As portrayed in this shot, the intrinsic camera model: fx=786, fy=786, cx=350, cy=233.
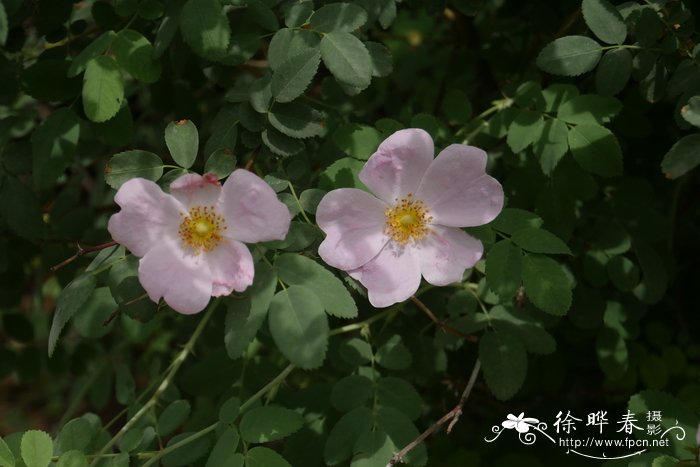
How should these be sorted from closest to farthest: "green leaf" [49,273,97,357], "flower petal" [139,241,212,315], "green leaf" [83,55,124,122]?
1. "flower petal" [139,241,212,315]
2. "green leaf" [49,273,97,357]
3. "green leaf" [83,55,124,122]

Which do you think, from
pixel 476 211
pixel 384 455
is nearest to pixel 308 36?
pixel 476 211

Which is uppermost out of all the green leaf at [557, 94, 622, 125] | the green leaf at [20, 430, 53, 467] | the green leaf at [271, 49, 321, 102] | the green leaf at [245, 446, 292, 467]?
the green leaf at [271, 49, 321, 102]

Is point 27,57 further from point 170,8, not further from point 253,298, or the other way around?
point 253,298

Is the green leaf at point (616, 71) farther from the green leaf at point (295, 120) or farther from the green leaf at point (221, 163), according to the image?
the green leaf at point (221, 163)

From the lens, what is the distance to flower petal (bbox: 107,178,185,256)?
1393 millimetres

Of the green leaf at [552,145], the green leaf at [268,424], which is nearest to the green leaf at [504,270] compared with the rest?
the green leaf at [552,145]

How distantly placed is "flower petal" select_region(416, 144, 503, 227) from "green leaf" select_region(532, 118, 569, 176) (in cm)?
26

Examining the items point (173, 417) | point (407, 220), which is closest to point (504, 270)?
point (407, 220)

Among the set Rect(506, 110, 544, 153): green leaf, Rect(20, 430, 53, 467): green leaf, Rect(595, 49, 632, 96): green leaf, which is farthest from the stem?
Rect(595, 49, 632, 96): green leaf

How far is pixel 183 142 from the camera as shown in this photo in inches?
59.5

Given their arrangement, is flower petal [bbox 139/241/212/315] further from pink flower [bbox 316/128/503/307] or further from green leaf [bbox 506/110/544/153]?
green leaf [bbox 506/110/544/153]

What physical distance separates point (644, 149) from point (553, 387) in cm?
70

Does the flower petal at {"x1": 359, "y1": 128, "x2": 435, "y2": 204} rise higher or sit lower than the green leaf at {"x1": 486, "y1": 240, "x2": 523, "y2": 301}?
higher

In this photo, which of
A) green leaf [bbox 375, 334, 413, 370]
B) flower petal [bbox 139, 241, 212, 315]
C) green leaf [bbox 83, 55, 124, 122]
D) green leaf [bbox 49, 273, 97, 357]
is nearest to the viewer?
flower petal [bbox 139, 241, 212, 315]
